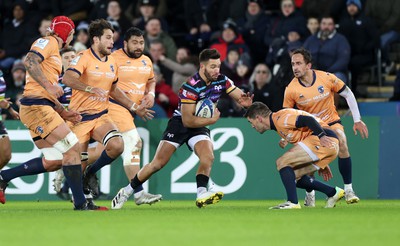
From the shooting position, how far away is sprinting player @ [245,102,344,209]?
13547 millimetres

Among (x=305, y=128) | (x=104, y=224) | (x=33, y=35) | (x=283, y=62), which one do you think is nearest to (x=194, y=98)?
(x=305, y=128)

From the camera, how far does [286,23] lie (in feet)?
70.0

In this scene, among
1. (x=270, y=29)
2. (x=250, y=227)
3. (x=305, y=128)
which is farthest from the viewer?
(x=270, y=29)

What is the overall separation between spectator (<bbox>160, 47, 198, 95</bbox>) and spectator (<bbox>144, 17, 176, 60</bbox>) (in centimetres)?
60

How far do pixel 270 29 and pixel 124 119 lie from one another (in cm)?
675

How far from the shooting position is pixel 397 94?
20156 millimetres

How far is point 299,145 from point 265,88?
608cm

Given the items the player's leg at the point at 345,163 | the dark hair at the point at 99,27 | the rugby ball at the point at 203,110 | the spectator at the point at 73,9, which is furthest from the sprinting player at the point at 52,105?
the spectator at the point at 73,9

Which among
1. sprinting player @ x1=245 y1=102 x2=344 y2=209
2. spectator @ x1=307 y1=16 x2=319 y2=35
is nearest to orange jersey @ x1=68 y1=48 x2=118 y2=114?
sprinting player @ x1=245 y1=102 x2=344 y2=209

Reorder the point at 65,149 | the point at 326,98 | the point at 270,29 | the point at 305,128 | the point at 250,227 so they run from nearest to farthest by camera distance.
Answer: the point at 250,227 < the point at 65,149 < the point at 305,128 < the point at 326,98 < the point at 270,29

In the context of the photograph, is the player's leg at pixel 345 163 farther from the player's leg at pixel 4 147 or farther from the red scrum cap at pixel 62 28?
the player's leg at pixel 4 147

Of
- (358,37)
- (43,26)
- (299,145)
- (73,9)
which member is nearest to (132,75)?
(299,145)

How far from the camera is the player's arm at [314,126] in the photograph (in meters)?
13.2

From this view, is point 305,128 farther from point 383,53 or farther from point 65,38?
point 383,53
